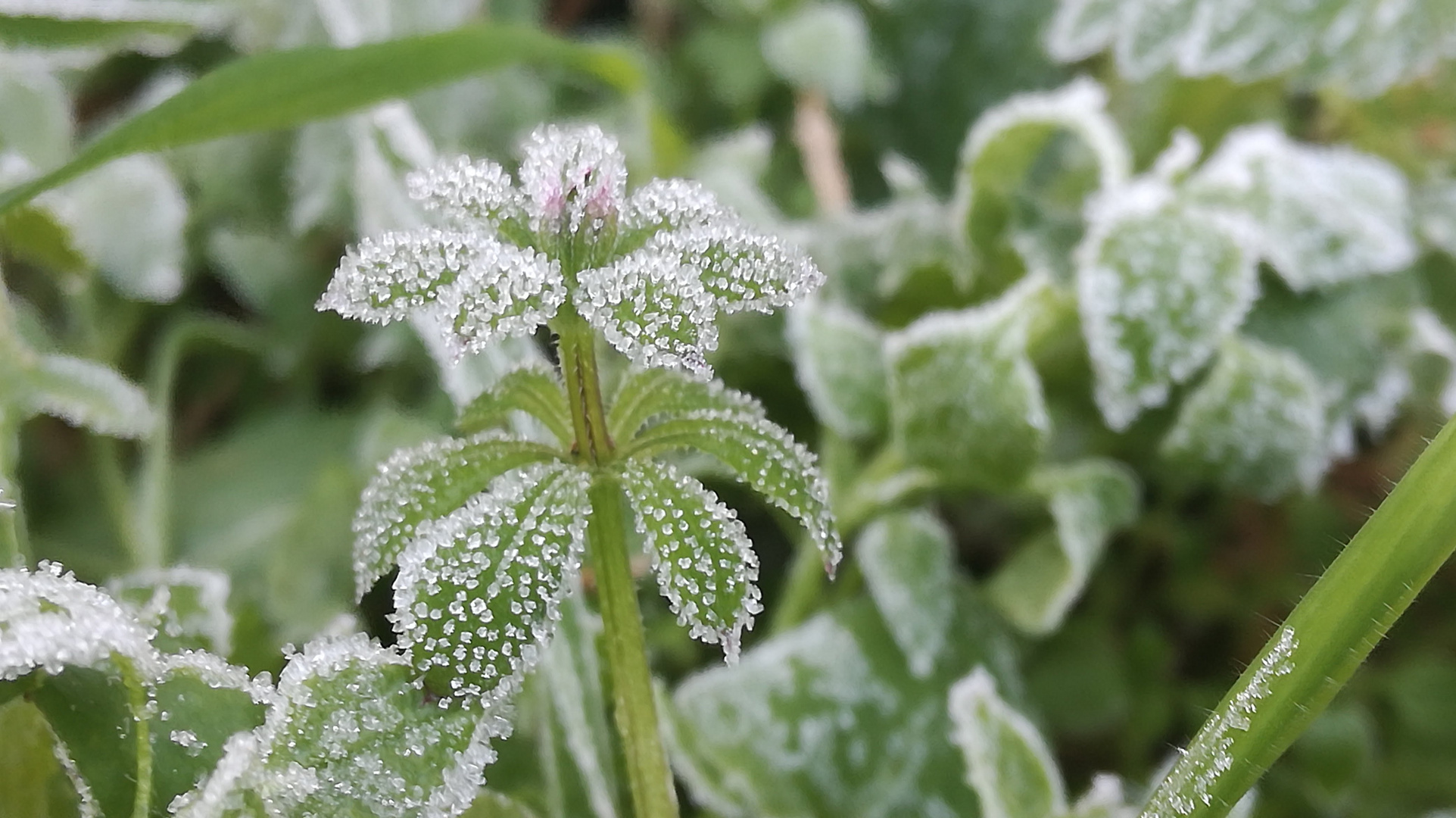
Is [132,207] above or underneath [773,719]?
above

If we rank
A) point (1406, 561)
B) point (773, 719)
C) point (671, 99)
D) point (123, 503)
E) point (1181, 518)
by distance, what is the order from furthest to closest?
point (671, 99)
point (1181, 518)
point (123, 503)
point (773, 719)
point (1406, 561)

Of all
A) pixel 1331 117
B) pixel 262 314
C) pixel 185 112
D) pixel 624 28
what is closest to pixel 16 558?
pixel 185 112

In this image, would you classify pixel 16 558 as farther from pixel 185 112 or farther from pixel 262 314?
pixel 262 314

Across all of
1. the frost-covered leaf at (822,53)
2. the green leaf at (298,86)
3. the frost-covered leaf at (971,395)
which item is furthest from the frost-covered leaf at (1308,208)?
the green leaf at (298,86)

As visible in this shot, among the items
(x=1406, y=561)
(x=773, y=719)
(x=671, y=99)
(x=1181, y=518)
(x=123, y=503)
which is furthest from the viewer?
(x=671, y=99)

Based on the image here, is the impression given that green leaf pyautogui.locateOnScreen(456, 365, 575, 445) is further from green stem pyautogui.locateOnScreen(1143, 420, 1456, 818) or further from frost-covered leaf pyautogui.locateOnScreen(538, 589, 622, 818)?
green stem pyautogui.locateOnScreen(1143, 420, 1456, 818)

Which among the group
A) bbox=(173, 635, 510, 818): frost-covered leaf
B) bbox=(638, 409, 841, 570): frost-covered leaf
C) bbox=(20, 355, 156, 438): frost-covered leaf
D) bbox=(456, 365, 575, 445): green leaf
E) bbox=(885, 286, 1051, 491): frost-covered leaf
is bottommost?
bbox=(173, 635, 510, 818): frost-covered leaf

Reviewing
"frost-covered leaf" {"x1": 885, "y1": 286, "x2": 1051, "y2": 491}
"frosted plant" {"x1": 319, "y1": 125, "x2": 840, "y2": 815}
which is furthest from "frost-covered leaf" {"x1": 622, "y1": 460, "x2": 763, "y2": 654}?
"frost-covered leaf" {"x1": 885, "y1": 286, "x2": 1051, "y2": 491}

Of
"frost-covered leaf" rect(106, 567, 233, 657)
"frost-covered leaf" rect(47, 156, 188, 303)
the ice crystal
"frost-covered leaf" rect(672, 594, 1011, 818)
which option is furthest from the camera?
"frost-covered leaf" rect(47, 156, 188, 303)
